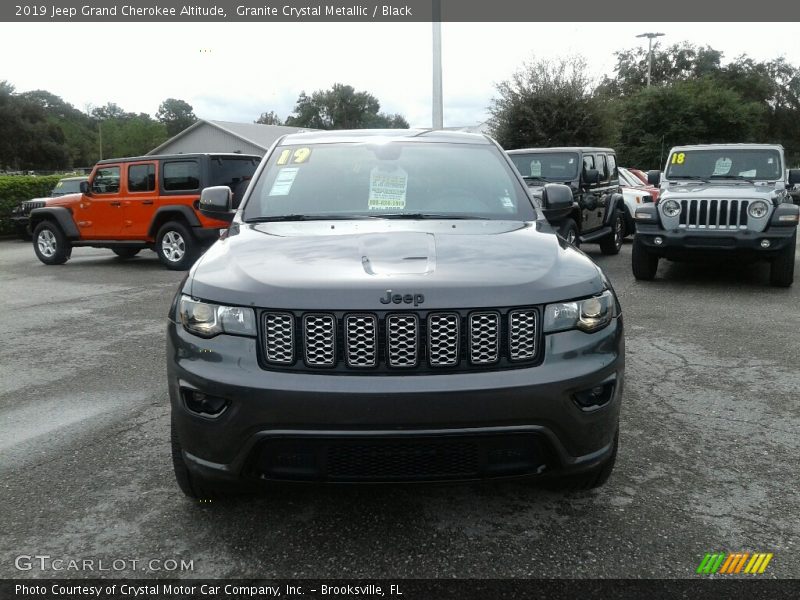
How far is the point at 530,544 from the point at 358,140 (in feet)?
8.32

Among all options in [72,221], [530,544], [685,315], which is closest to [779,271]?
[685,315]

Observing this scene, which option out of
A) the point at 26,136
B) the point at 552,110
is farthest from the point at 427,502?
the point at 26,136

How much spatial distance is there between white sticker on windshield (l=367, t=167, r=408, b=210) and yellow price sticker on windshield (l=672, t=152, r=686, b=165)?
743 centimetres

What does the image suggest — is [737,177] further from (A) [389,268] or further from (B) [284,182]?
(A) [389,268]

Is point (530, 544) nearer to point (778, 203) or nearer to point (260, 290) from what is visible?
point (260, 290)

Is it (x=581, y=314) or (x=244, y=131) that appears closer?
(x=581, y=314)

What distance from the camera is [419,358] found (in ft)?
8.42

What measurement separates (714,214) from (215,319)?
776cm

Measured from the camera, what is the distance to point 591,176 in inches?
453

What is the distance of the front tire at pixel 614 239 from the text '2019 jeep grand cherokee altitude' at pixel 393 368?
10122 millimetres

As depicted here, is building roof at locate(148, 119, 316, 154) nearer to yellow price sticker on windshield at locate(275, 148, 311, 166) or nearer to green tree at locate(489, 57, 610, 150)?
green tree at locate(489, 57, 610, 150)

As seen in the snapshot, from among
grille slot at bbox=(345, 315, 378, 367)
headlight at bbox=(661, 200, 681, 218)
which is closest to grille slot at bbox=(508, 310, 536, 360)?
grille slot at bbox=(345, 315, 378, 367)

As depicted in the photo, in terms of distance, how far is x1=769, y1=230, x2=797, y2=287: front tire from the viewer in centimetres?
878

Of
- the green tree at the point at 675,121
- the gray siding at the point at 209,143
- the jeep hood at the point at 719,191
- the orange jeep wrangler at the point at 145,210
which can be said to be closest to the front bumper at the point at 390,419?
the jeep hood at the point at 719,191
